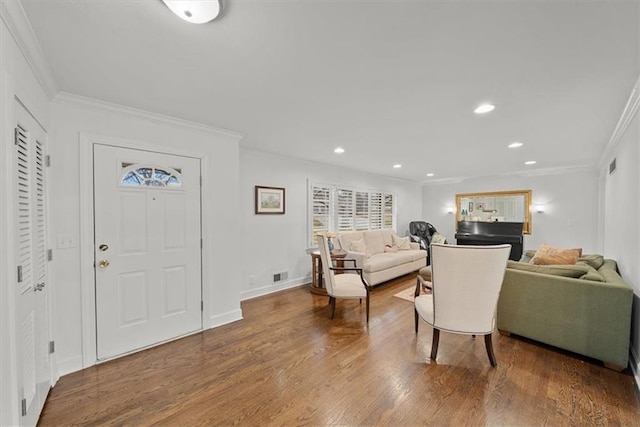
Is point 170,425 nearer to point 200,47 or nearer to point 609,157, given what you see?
point 200,47

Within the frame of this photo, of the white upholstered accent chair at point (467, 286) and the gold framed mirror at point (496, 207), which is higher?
the gold framed mirror at point (496, 207)

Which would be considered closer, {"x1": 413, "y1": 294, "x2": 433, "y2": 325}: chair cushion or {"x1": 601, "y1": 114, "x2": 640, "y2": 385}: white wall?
{"x1": 601, "y1": 114, "x2": 640, "y2": 385}: white wall

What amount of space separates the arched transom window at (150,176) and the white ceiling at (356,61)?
0.57 metres

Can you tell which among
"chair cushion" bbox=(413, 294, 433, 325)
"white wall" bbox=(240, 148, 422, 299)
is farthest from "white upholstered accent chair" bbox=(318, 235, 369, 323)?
"white wall" bbox=(240, 148, 422, 299)

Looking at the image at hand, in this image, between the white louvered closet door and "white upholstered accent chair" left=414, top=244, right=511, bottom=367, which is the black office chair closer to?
"white upholstered accent chair" left=414, top=244, right=511, bottom=367

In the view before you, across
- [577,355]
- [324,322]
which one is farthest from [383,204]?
[577,355]

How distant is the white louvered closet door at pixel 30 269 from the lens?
141 centimetres

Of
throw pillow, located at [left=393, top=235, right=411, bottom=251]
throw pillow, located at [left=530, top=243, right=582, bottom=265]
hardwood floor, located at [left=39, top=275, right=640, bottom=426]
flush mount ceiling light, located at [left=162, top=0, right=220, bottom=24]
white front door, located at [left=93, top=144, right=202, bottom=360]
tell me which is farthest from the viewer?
throw pillow, located at [left=393, top=235, right=411, bottom=251]

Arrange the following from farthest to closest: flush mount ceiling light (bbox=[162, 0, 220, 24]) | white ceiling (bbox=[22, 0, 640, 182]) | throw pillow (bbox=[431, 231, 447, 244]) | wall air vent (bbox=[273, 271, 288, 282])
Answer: throw pillow (bbox=[431, 231, 447, 244]) < wall air vent (bbox=[273, 271, 288, 282]) < white ceiling (bbox=[22, 0, 640, 182]) < flush mount ceiling light (bbox=[162, 0, 220, 24])

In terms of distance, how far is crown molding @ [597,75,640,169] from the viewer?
6.81 feet

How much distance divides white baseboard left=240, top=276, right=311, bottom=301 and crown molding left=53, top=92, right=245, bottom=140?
2.40 meters

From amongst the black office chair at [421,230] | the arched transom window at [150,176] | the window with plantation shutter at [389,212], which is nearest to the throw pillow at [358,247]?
the window with plantation shutter at [389,212]

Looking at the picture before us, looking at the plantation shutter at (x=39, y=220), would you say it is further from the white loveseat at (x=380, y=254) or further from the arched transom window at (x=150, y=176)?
the white loveseat at (x=380, y=254)

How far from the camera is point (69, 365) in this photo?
2.15 meters
